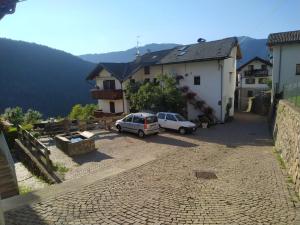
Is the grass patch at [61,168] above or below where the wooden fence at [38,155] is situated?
below

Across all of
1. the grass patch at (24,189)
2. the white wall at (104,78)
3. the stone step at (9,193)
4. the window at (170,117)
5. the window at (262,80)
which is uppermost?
the white wall at (104,78)

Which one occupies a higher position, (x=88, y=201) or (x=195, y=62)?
(x=195, y=62)

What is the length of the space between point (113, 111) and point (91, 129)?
544 inches

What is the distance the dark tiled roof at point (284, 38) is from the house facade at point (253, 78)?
19.7 m

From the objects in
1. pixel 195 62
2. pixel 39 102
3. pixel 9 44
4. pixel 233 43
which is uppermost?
pixel 9 44

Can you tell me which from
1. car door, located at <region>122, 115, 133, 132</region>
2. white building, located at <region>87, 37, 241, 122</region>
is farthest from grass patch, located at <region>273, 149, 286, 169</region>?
white building, located at <region>87, 37, 241, 122</region>

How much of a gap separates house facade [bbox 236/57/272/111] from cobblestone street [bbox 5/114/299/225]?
3646 centimetres

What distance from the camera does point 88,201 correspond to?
7996mm

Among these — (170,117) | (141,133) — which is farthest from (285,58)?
(141,133)

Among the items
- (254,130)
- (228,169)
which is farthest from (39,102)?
(228,169)

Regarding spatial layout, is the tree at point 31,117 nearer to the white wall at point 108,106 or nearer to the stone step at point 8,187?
the white wall at point 108,106

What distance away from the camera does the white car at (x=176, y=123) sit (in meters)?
20.8

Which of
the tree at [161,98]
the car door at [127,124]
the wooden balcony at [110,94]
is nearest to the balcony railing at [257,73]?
the wooden balcony at [110,94]

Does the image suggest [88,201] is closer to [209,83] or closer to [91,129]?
[91,129]
